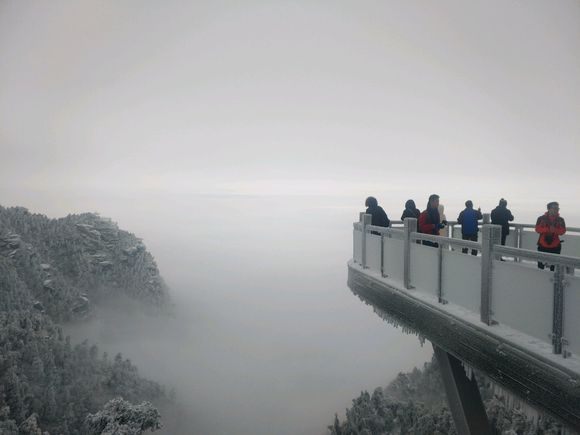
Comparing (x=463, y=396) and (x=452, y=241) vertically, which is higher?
(x=452, y=241)

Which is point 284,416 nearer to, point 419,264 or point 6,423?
point 6,423

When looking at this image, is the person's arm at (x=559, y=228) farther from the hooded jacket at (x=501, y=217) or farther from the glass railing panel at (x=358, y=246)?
the glass railing panel at (x=358, y=246)

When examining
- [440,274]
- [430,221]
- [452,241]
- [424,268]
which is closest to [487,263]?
[452,241]

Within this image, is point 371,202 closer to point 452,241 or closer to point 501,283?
point 452,241

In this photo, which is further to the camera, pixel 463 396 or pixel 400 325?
pixel 400 325

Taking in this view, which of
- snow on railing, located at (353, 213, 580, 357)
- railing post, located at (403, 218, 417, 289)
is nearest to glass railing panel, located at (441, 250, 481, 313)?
snow on railing, located at (353, 213, 580, 357)

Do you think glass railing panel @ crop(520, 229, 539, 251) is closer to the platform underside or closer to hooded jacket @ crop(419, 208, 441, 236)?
hooded jacket @ crop(419, 208, 441, 236)
